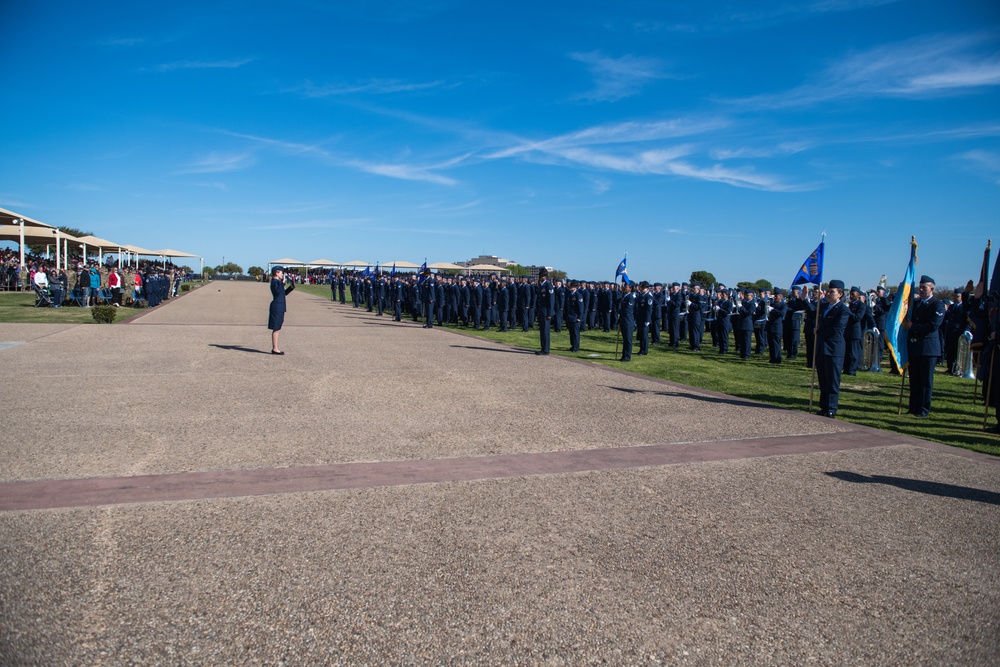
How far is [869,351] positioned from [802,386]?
14.0 ft

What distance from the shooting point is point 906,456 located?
686 centimetres

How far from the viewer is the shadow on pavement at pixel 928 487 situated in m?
5.53

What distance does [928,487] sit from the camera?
576 centimetres

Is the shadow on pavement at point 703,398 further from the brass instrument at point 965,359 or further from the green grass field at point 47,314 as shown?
the green grass field at point 47,314

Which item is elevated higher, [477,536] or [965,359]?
[965,359]

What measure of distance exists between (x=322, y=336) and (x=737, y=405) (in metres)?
12.3

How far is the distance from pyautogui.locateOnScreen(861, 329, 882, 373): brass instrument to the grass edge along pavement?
58 cm

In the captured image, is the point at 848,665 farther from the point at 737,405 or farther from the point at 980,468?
the point at 737,405

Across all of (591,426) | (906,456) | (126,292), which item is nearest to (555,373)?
(591,426)

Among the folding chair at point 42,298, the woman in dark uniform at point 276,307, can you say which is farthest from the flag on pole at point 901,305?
the folding chair at point 42,298

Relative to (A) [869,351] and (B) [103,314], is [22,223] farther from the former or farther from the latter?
(A) [869,351]

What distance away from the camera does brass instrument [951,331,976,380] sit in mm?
14305

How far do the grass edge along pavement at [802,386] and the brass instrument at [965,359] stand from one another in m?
0.28

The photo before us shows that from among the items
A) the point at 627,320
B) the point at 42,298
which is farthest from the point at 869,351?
the point at 42,298
